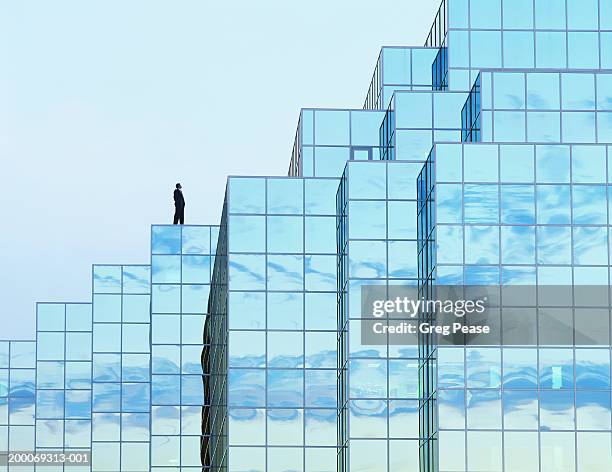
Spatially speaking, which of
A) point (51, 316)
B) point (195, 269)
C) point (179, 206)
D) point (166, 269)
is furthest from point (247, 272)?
point (51, 316)

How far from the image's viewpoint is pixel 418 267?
2936 inches

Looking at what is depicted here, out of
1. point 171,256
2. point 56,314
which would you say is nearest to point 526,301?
point 171,256

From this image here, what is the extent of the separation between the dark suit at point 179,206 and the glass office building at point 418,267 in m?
1.68

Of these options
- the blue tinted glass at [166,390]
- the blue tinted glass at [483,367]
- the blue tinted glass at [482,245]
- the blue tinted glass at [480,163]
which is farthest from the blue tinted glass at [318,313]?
the blue tinted glass at [166,390]

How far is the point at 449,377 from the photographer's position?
66812mm

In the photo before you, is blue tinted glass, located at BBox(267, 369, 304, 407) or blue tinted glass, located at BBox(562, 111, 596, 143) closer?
blue tinted glass, located at BBox(562, 111, 596, 143)

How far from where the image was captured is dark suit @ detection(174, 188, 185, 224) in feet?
360

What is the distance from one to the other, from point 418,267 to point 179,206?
39433mm

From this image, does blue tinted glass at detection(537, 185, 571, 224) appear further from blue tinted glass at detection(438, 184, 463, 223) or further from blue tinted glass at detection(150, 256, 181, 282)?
blue tinted glass at detection(150, 256, 181, 282)

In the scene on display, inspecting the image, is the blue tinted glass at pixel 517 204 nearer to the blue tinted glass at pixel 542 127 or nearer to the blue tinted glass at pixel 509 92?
the blue tinted glass at pixel 542 127

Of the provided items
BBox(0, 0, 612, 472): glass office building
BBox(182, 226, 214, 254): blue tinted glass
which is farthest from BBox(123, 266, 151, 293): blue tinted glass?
BBox(182, 226, 214, 254): blue tinted glass

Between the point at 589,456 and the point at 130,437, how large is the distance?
64.2 m

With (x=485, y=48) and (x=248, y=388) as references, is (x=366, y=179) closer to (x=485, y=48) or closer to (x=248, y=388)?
(x=485, y=48)

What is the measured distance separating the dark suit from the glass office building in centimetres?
168
